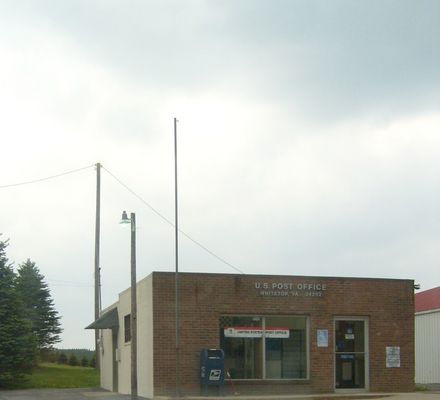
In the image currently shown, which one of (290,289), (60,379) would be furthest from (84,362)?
(290,289)

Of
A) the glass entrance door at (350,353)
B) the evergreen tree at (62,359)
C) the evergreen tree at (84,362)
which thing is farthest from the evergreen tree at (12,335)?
the evergreen tree at (62,359)

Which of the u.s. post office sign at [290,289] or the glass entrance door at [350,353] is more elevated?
the u.s. post office sign at [290,289]

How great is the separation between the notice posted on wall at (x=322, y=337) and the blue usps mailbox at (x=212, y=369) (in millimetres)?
3278

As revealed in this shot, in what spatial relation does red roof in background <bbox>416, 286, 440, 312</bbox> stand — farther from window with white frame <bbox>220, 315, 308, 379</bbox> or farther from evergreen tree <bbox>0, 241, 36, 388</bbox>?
evergreen tree <bbox>0, 241, 36, 388</bbox>

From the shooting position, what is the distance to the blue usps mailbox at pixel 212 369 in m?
24.8

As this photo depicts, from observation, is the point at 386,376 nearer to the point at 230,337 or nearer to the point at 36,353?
the point at 230,337

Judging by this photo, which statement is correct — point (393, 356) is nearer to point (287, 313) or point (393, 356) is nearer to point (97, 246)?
point (287, 313)

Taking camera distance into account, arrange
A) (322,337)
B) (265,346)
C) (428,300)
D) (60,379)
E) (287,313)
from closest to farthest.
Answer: (265,346) → (287,313) → (322,337) → (428,300) → (60,379)

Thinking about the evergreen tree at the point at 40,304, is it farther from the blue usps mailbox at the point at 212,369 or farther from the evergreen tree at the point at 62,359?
the blue usps mailbox at the point at 212,369

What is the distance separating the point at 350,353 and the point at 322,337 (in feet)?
3.92

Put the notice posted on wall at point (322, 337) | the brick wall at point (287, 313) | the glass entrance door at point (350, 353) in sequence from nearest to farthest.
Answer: the brick wall at point (287, 313), the notice posted on wall at point (322, 337), the glass entrance door at point (350, 353)

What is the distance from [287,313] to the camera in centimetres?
2617

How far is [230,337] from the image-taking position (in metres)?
25.7

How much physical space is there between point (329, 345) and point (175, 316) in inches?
200
